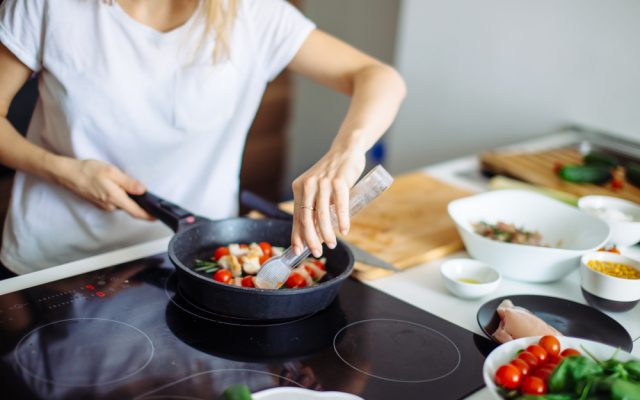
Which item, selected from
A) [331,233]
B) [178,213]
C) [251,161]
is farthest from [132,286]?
[251,161]

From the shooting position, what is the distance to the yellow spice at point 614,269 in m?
1.16

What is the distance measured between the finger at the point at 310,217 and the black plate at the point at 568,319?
0.94 ft

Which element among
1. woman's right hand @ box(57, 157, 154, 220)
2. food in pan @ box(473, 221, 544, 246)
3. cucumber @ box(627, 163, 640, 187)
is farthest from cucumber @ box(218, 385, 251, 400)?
cucumber @ box(627, 163, 640, 187)

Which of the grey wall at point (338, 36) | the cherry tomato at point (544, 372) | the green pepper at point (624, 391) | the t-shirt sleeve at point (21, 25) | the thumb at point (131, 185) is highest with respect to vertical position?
the t-shirt sleeve at point (21, 25)

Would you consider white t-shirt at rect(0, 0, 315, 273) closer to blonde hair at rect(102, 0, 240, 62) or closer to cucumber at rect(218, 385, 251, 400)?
blonde hair at rect(102, 0, 240, 62)

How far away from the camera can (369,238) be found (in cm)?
141

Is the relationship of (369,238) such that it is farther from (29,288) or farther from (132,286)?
(29,288)

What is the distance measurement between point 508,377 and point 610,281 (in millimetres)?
396

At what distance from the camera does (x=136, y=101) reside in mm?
1374

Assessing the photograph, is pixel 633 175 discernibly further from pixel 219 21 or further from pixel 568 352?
pixel 219 21

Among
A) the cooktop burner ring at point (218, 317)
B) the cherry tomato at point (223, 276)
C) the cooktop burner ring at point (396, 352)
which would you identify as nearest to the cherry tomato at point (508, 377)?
the cooktop burner ring at point (396, 352)

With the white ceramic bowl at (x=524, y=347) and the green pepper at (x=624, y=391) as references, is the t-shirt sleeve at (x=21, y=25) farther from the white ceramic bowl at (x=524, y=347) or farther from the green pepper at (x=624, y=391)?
the green pepper at (x=624, y=391)

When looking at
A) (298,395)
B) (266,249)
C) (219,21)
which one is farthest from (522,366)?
(219,21)

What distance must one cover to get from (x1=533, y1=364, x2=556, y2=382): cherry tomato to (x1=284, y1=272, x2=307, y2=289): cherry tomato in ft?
1.33
